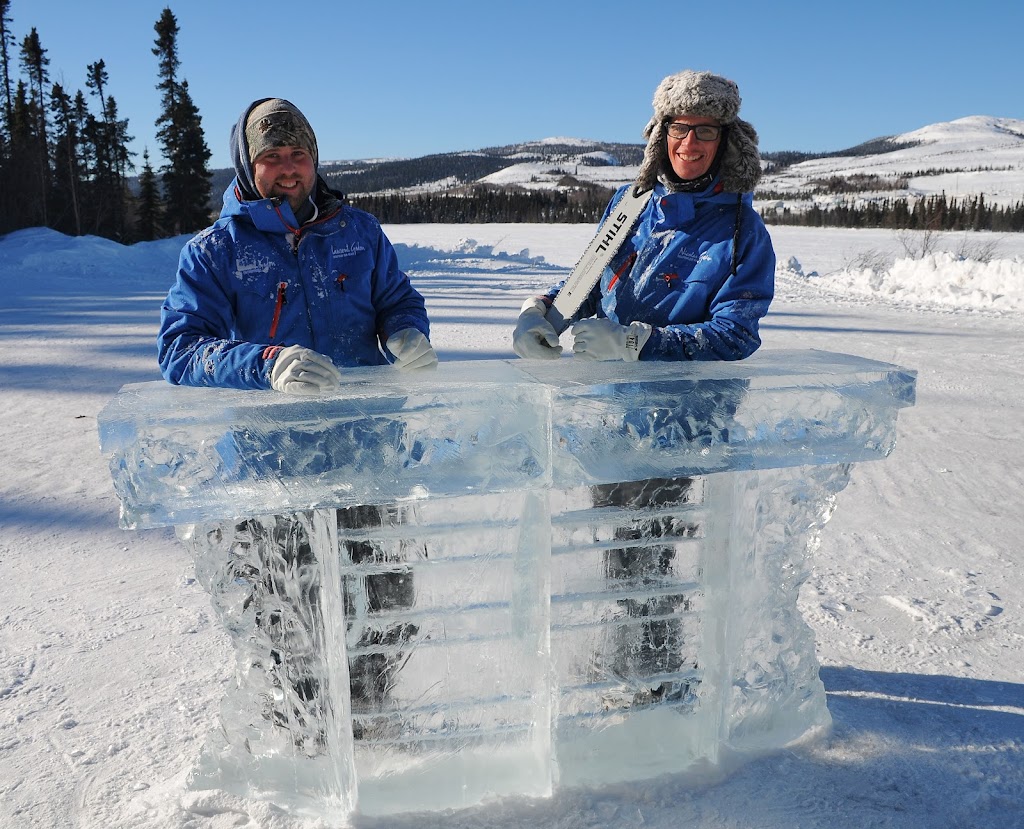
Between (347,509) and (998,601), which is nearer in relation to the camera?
(347,509)

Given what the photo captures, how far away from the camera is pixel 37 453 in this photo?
14.2 feet

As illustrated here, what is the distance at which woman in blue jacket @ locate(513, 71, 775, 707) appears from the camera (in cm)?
190

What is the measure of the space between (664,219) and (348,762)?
153 cm

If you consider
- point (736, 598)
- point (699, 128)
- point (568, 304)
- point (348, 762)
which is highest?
point (699, 128)

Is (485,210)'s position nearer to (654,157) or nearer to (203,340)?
(654,157)

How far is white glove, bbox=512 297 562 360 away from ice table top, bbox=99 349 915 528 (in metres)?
0.20

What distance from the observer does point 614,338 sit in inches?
74.2

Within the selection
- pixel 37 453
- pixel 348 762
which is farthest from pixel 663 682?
pixel 37 453

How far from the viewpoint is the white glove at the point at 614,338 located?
188 cm

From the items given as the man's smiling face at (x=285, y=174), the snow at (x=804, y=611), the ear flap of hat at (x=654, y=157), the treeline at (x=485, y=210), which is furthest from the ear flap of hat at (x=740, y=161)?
the treeline at (x=485, y=210)

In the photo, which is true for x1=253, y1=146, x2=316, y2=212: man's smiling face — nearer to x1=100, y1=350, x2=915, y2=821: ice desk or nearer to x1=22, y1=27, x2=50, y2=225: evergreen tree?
x1=100, y1=350, x2=915, y2=821: ice desk

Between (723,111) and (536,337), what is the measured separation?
0.75 m

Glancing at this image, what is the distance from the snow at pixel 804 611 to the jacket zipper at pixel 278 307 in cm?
113

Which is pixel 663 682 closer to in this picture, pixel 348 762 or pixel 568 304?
pixel 348 762
